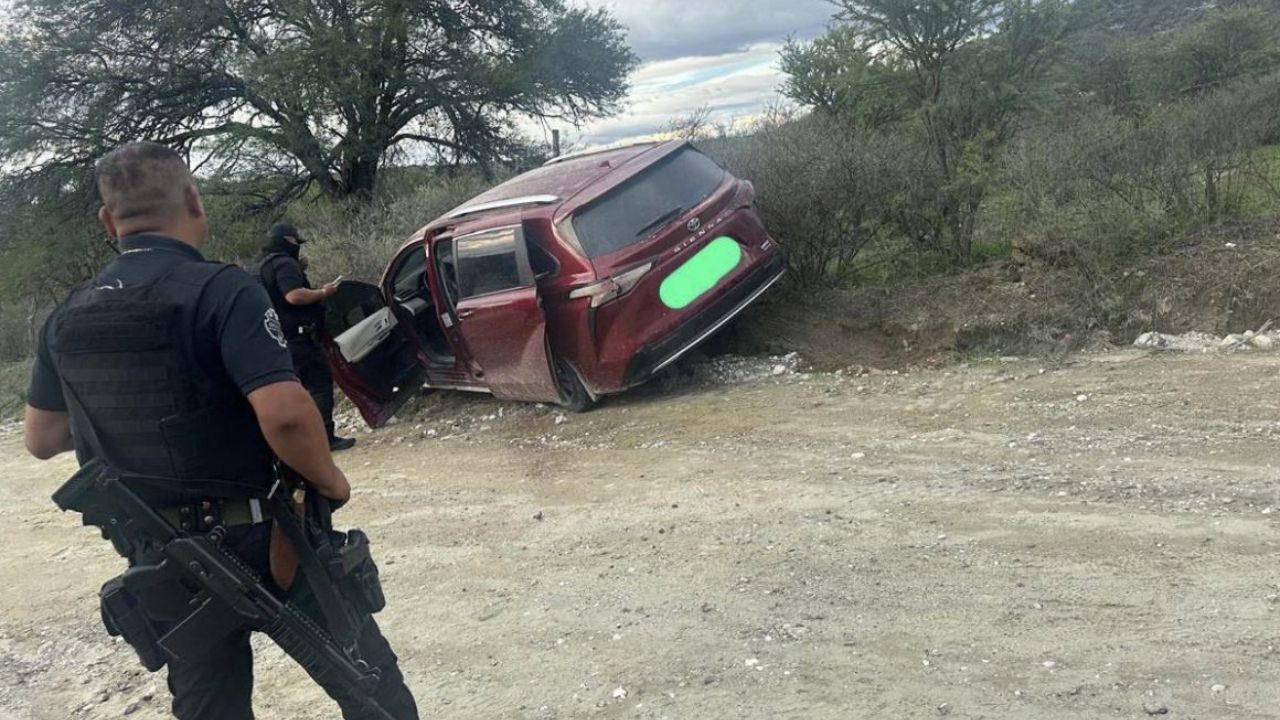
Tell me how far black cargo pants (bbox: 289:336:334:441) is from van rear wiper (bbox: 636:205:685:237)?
2380 millimetres

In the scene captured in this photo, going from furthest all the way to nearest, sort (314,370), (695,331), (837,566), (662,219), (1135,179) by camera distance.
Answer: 1. (1135,179)
2. (695,331)
3. (662,219)
4. (314,370)
5. (837,566)

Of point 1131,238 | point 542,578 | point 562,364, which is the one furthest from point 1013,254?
point 542,578

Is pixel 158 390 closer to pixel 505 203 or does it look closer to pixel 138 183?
pixel 138 183

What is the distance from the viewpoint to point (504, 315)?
667cm

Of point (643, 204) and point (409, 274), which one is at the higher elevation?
point (643, 204)

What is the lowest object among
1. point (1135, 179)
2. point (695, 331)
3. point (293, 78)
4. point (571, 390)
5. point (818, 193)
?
point (571, 390)

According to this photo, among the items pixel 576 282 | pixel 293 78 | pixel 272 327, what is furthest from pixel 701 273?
pixel 293 78

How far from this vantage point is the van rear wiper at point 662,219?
6355mm

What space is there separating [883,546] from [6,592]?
4621mm

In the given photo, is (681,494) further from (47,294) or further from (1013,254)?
(47,294)

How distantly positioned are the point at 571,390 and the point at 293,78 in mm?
14136

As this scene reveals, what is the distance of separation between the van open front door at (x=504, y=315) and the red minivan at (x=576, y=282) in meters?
0.01

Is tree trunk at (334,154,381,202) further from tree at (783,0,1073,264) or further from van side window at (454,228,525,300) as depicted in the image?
van side window at (454,228,525,300)

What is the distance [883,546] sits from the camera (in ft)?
12.7
